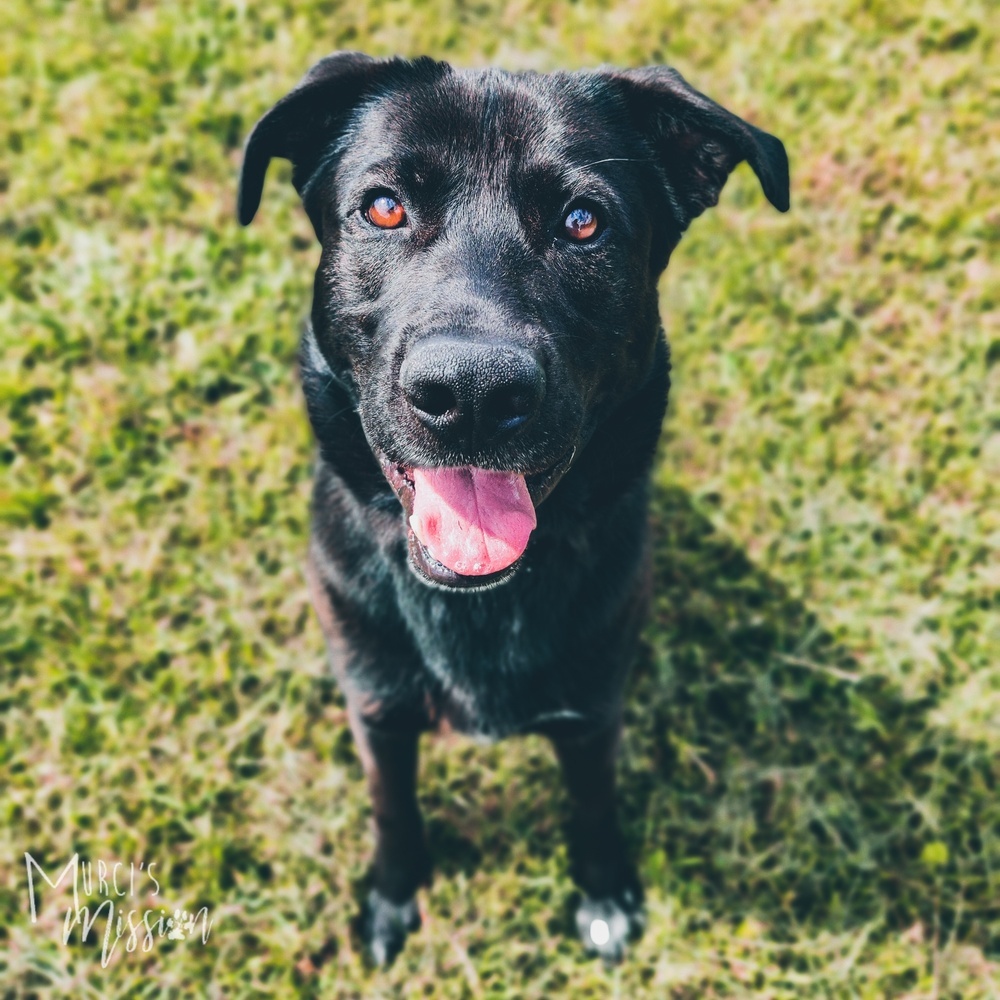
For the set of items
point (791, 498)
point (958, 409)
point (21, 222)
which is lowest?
point (791, 498)

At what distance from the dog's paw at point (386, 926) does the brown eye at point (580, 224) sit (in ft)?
7.70

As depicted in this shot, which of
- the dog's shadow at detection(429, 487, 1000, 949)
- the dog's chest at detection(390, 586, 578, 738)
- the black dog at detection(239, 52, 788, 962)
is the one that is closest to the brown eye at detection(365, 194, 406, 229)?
the black dog at detection(239, 52, 788, 962)

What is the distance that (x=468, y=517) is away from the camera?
7.64 feet

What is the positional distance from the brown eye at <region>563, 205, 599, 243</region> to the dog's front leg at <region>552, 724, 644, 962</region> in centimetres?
162

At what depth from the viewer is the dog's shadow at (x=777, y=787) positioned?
3.45 meters

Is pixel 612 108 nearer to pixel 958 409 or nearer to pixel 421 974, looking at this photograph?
pixel 958 409

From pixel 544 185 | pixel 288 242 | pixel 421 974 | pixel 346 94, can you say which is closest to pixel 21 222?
pixel 288 242

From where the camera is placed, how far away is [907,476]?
4078 mm

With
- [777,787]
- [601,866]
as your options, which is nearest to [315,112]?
[601,866]

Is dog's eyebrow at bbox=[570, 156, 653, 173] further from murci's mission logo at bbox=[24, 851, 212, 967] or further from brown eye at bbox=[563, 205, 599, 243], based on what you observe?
murci's mission logo at bbox=[24, 851, 212, 967]

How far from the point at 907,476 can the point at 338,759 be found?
2.68 metres

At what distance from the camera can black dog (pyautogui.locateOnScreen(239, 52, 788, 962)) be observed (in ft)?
7.05

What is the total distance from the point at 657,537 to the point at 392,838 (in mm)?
1653

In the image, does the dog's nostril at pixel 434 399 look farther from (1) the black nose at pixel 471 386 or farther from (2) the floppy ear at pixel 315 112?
(2) the floppy ear at pixel 315 112
